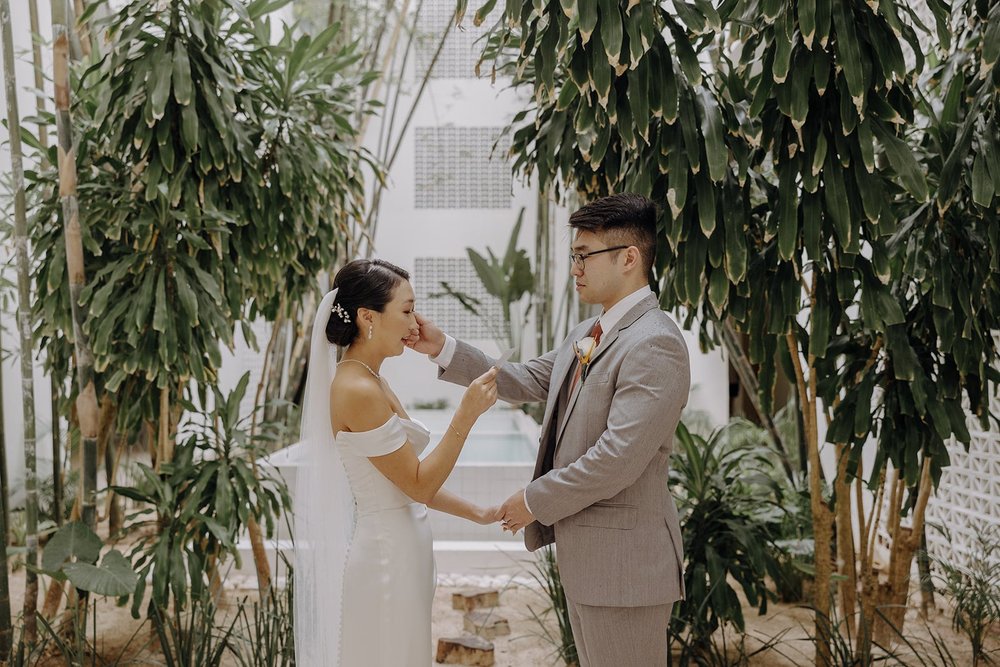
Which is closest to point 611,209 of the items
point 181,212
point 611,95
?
point 611,95

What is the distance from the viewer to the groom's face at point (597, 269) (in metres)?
1.94

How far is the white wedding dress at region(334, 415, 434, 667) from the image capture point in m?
1.95

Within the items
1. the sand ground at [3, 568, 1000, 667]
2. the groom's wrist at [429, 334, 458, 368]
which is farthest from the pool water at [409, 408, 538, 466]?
the groom's wrist at [429, 334, 458, 368]

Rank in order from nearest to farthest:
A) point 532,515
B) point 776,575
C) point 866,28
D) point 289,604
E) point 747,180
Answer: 1. point 532,515
2. point 866,28
3. point 747,180
4. point 289,604
5. point 776,575

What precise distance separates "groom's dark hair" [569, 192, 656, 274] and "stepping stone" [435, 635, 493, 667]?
199 cm

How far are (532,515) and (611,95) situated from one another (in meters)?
1.20

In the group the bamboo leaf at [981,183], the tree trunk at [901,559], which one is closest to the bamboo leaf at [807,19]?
the bamboo leaf at [981,183]

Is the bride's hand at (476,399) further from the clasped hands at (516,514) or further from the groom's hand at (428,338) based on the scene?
A: the groom's hand at (428,338)

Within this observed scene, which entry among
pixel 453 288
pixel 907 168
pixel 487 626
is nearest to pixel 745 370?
pixel 487 626

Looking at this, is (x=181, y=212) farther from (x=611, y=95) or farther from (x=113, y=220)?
(x=611, y=95)

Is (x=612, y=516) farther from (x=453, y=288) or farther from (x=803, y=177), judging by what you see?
(x=453, y=288)

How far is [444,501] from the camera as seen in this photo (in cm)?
217

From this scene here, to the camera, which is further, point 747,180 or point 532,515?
point 747,180

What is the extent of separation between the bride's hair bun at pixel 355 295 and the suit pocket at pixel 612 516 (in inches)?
28.9
